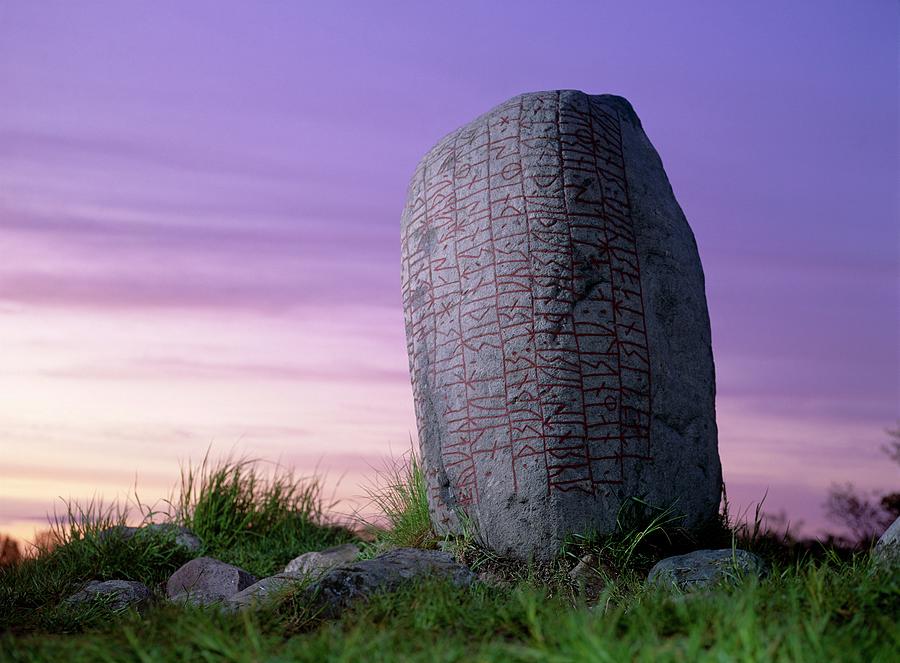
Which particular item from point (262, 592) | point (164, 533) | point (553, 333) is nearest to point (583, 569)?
point (553, 333)

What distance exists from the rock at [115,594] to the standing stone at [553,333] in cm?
195

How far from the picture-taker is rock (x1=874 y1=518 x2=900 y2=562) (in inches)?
182

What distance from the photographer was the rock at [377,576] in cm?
406

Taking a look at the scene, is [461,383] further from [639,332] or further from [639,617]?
[639,617]

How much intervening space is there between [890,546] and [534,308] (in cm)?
221

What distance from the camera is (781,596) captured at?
11.0 ft

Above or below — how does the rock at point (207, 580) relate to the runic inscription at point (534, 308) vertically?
below

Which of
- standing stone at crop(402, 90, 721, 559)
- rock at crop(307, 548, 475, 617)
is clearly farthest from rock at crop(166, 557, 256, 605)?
rock at crop(307, 548, 475, 617)

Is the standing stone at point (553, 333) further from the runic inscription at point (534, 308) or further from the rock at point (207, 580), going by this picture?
the rock at point (207, 580)

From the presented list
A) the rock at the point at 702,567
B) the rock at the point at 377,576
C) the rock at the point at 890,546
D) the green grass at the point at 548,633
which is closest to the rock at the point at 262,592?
the rock at the point at 377,576

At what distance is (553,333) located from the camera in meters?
A: 5.46

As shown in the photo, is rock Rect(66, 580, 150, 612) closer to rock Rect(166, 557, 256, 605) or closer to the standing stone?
rock Rect(166, 557, 256, 605)

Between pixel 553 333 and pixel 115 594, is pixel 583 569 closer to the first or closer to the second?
pixel 553 333

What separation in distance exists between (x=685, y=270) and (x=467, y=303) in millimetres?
1461
